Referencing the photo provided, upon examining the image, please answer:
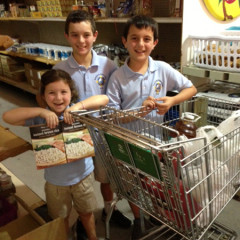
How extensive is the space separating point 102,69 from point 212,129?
647 millimetres

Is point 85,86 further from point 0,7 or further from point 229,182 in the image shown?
point 0,7

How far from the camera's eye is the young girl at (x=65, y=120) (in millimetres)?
1149

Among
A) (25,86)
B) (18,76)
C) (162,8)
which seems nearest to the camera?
(162,8)

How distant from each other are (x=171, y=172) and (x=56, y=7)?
3130 millimetres

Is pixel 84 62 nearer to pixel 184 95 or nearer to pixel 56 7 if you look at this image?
pixel 184 95

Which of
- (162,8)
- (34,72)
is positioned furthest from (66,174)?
(34,72)

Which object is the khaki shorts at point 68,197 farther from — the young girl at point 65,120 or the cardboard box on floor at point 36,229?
the cardboard box on floor at point 36,229

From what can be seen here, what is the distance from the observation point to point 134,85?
1363mm

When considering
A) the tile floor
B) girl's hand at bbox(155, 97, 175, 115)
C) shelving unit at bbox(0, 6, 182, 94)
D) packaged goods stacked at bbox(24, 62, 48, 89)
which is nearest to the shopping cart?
girl's hand at bbox(155, 97, 175, 115)

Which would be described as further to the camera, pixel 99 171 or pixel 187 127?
pixel 99 171

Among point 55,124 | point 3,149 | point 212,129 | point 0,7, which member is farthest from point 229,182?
point 0,7

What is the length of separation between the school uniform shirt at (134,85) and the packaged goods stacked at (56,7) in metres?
2.29

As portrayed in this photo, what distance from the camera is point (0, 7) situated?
4.78 meters

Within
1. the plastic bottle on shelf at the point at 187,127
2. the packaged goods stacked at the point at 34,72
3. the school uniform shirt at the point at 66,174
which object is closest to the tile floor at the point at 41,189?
the packaged goods stacked at the point at 34,72
